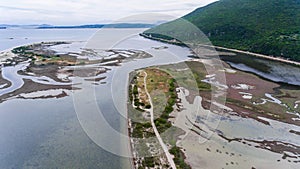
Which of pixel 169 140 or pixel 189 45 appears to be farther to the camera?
pixel 189 45

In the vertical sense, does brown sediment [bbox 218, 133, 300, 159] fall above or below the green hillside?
below

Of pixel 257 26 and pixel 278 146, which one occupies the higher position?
pixel 257 26

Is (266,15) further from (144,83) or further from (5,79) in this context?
(5,79)

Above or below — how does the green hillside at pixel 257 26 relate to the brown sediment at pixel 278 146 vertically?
above

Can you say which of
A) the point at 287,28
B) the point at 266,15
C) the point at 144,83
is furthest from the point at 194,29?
the point at 144,83

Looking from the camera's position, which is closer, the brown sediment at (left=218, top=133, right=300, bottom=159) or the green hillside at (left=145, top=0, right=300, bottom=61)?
the brown sediment at (left=218, top=133, right=300, bottom=159)

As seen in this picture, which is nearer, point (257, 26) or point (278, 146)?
point (278, 146)

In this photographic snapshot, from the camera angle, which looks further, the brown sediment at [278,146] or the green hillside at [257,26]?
the green hillside at [257,26]

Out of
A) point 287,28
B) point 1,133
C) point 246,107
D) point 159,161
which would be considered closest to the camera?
point 159,161
